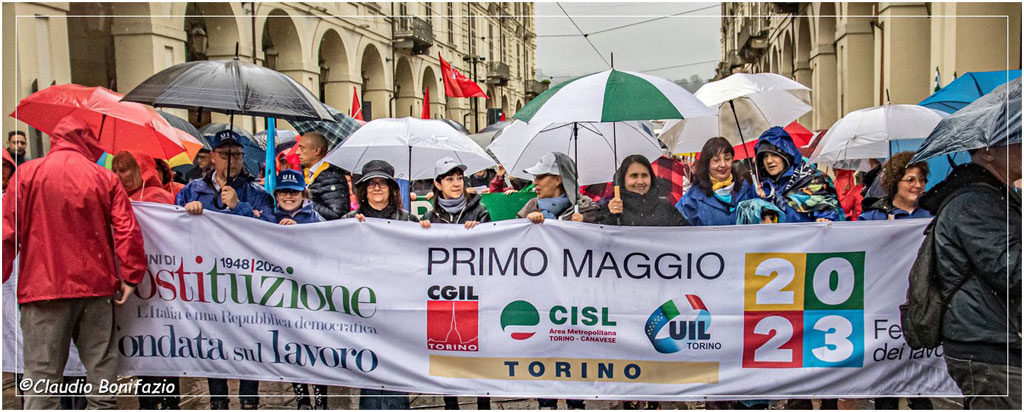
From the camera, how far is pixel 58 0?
11.1 meters

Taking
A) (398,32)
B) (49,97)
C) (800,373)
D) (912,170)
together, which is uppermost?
(398,32)

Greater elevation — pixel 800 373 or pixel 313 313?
pixel 313 313

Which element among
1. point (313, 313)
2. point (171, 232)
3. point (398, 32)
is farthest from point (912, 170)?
point (398, 32)

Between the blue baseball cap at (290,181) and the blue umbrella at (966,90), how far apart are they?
18.1 ft

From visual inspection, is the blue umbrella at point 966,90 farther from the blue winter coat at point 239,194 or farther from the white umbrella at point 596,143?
the blue winter coat at point 239,194

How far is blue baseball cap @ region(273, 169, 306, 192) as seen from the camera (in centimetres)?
523

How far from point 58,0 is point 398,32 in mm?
16473

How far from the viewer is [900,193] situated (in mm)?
5309

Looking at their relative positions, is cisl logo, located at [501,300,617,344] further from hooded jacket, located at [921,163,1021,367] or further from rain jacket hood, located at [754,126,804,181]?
hooded jacket, located at [921,163,1021,367]

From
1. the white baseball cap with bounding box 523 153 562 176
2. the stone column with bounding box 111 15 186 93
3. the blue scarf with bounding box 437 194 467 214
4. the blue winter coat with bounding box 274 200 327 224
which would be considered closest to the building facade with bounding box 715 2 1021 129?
the white baseball cap with bounding box 523 153 562 176

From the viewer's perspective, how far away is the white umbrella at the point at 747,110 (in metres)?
7.20

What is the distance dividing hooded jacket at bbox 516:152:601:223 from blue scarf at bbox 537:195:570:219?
0.08ft

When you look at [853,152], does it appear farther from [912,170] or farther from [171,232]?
[171,232]

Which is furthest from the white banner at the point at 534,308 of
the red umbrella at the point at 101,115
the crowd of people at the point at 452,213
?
the red umbrella at the point at 101,115
